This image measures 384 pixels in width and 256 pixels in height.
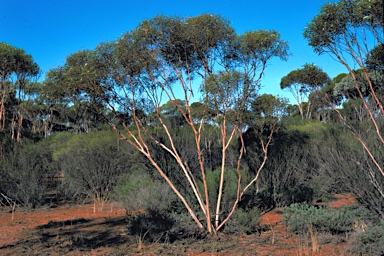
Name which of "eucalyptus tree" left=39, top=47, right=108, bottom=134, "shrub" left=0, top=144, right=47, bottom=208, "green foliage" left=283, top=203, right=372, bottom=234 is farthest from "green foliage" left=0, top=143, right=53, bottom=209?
"green foliage" left=283, top=203, right=372, bottom=234

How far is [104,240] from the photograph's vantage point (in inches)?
326

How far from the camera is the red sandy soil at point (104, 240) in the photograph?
7129 millimetres

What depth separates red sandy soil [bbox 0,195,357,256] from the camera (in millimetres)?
7129

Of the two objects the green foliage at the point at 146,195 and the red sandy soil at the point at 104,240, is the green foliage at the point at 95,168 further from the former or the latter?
the red sandy soil at the point at 104,240

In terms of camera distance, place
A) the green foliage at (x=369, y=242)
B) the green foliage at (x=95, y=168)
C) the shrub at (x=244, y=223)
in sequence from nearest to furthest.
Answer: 1. the green foliage at (x=369, y=242)
2. the shrub at (x=244, y=223)
3. the green foliage at (x=95, y=168)

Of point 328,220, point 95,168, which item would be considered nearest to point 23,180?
point 95,168

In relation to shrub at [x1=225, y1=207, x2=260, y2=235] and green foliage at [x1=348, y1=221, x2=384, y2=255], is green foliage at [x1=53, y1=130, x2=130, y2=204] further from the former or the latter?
green foliage at [x1=348, y1=221, x2=384, y2=255]

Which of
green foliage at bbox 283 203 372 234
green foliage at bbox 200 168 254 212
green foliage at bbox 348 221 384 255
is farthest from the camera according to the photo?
green foliage at bbox 200 168 254 212

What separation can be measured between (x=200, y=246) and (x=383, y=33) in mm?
5331

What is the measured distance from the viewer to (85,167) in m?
14.3

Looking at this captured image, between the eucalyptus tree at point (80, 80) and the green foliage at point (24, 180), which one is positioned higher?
the eucalyptus tree at point (80, 80)

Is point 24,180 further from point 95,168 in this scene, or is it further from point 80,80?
point 80,80

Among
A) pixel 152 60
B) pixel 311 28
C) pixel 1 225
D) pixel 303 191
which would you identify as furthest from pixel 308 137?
pixel 1 225

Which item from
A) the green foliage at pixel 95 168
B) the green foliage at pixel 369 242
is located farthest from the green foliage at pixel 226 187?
the green foliage at pixel 95 168
